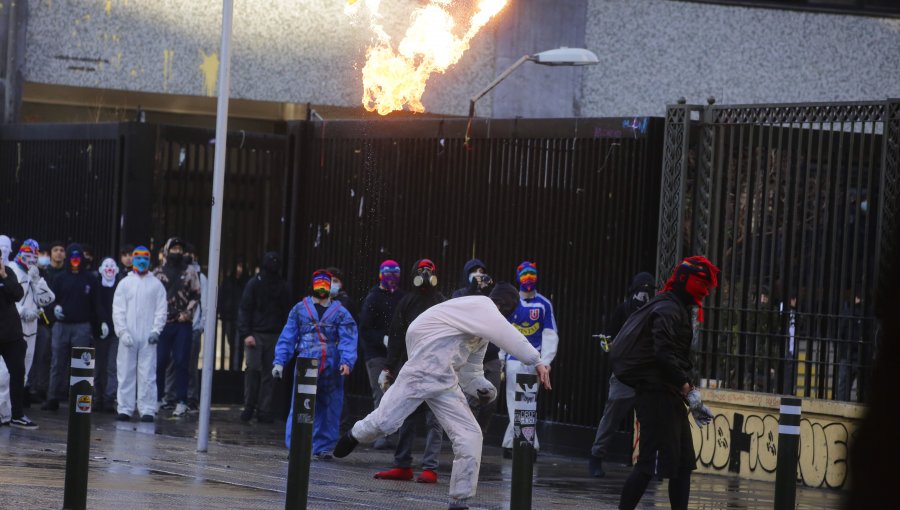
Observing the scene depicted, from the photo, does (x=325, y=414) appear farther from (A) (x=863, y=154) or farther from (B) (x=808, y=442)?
(A) (x=863, y=154)

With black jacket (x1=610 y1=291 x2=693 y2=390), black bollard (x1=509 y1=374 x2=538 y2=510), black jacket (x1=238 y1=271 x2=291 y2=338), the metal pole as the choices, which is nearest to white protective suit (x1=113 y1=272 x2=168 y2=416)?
black jacket (x1=238 y1=271 x2=291 y2=338)

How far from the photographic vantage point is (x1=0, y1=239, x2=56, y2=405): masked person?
16.4 meters

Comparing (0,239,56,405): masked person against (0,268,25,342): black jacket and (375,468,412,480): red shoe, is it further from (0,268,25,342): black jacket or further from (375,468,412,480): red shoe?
(375,468,412,480): red shoe

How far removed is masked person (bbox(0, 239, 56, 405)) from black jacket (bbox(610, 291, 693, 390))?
9.25 m

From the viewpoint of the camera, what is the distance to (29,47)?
2155cm

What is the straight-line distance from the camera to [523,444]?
7.79 m

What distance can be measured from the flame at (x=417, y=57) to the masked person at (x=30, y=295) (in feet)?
15.7

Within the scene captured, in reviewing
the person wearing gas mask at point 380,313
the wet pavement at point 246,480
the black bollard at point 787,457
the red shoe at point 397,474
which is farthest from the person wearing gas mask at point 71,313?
the black bollard at point 787,457

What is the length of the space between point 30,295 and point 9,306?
2.36 m

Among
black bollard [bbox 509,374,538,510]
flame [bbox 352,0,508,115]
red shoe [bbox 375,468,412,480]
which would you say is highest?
flame [bbox 352,0,508,115]

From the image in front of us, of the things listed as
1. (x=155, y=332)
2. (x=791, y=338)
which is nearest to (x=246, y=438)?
(x=155, y=332)

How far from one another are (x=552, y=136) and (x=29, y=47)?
31.0 feet

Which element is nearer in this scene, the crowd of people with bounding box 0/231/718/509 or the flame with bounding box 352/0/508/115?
the crowd of people with bounding box 0/231/718/509

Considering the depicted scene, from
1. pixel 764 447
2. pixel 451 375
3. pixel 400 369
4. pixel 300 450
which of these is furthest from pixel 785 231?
pixel 300 450
